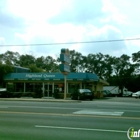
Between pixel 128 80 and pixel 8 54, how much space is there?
36923 mm

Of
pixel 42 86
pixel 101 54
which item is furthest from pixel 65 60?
pixel 101 54

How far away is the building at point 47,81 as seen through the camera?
43541mm

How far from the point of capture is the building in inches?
1714

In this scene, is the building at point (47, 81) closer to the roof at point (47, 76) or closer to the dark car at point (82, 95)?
the roof at point (47, 76)

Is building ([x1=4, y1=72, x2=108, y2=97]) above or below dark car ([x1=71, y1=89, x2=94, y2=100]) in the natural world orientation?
above

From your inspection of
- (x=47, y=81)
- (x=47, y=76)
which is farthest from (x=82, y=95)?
(x=47, y=81)

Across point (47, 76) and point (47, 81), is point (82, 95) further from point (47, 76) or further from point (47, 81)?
point (47, 81)

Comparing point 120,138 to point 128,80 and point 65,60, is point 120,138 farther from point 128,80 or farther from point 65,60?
point 128,80

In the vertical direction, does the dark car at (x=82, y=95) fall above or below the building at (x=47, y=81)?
below

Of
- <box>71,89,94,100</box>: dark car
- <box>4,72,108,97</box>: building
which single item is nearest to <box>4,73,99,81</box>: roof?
<box>4,72,108,97</box>: building

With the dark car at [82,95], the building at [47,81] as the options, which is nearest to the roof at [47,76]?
the building at [47,81]

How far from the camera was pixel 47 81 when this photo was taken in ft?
150

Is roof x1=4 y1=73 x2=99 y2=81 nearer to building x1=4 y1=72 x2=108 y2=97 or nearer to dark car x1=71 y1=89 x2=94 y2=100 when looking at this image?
building x1=4 y1=72 x2=108 y2=97

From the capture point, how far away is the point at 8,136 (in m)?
9.19
